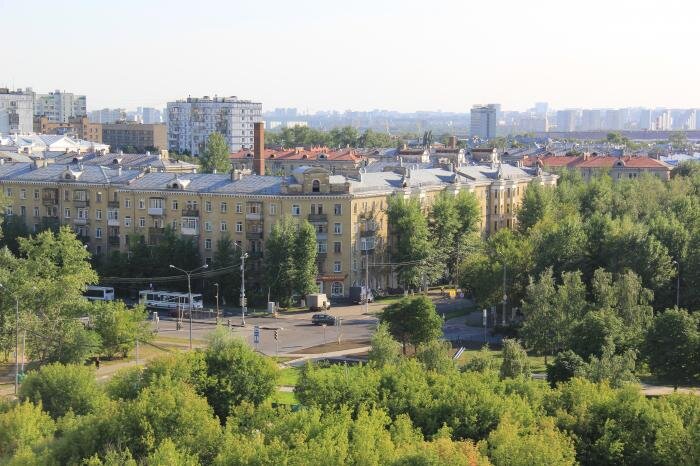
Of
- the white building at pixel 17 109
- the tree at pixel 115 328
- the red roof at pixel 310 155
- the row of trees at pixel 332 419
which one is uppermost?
the white building at pixel 17 109

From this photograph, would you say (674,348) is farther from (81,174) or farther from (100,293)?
(81,174)

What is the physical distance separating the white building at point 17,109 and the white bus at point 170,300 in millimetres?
119578

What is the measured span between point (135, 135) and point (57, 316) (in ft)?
470

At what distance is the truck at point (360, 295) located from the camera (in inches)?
2847

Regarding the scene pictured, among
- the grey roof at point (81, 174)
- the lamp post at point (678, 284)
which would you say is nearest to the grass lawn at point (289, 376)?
the lamp post at point (678, 284)

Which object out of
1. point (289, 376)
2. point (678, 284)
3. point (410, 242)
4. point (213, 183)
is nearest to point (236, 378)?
point (289, 376)

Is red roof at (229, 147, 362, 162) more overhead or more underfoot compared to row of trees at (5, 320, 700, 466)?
more overhead

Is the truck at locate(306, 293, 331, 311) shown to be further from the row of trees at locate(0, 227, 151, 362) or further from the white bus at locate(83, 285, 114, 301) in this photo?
the row of trees at locate(0, 227, 151, 362)

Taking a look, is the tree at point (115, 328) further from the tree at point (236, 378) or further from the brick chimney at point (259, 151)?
the brick chimney at point (259, 151)

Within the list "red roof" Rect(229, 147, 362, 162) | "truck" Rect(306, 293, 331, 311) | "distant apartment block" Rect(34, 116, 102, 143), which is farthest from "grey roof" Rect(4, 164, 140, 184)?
"distant apartment block" Rect(34, 116, 102, 143)

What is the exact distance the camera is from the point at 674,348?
46.1 metres

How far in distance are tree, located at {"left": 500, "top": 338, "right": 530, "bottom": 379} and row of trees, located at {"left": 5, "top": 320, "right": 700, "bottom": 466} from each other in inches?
93.0

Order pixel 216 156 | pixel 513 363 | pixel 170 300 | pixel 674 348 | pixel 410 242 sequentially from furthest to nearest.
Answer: pixel 216 156, pixel 410 242, pixel 170 300, pixel 674 348, pixel 513 363

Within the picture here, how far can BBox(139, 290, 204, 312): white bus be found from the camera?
70125 millimetres
